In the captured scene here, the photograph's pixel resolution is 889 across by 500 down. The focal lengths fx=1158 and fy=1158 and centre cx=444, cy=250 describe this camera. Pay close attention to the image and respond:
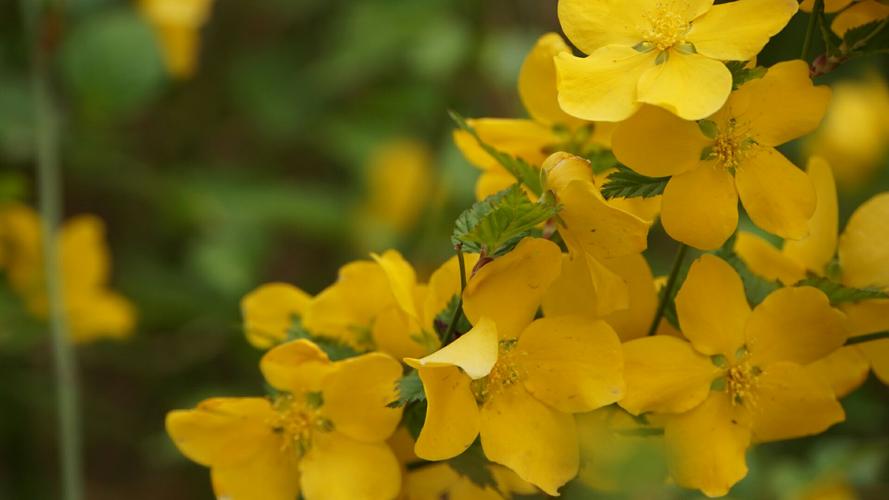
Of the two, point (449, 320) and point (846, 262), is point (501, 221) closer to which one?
point (449, 320)

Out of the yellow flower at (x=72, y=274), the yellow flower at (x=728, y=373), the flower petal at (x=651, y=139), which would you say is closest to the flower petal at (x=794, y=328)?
the yellow flower at (x=728, y=373)

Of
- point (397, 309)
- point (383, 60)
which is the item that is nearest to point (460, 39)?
point (383, 60)

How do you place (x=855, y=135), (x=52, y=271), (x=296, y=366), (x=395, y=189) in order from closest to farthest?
1. (x=296, y=366)
2. (x=52, y=271)
3. (x=855, y=135)
4. (x=395, y=189)

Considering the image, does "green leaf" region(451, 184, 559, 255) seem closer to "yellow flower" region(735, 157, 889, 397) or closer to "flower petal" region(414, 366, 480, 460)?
"flower petal" region(414, 366, 480, 460)

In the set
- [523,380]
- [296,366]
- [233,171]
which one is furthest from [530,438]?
[233,171]

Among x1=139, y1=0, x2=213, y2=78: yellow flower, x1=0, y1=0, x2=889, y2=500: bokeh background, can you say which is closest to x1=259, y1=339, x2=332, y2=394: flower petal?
x1=0, y1=0, x2=889, y2=500: bokeh background

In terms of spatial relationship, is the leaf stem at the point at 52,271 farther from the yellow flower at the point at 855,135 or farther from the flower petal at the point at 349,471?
the yellow flower at the point at 855,135
